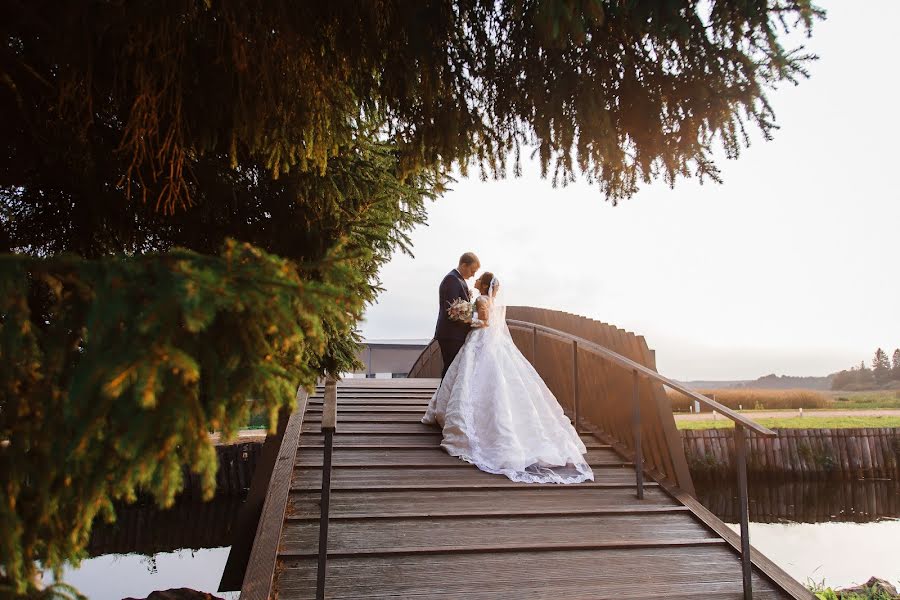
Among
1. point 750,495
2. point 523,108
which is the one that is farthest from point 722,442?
point 523,108

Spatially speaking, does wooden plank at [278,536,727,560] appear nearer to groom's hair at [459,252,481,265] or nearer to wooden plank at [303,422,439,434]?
wooden plank at [303,422,439,434]

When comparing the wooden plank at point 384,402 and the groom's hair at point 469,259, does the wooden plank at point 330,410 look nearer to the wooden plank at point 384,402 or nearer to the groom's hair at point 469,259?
the groom's hair at point 469,259

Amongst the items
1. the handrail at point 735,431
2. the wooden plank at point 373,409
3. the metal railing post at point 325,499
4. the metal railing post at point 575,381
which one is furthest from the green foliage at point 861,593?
the wooden plank at point 373,409

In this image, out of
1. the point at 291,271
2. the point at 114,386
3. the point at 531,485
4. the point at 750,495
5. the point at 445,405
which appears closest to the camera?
the point at 114,386

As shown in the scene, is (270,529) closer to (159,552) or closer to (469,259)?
(469,259)

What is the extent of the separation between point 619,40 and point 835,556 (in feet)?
27.9

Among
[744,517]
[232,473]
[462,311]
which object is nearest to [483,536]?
[744,517]

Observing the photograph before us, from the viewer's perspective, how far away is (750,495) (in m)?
12.4

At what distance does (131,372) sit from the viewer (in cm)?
123

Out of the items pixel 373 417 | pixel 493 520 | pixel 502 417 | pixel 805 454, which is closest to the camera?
pixel 493 520

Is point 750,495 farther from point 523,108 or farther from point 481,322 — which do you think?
point 523,108

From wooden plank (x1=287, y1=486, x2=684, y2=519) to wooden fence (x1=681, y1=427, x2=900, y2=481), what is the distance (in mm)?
8776

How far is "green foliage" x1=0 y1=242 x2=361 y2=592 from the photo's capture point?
125cm

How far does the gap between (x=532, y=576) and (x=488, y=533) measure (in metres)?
0.52
